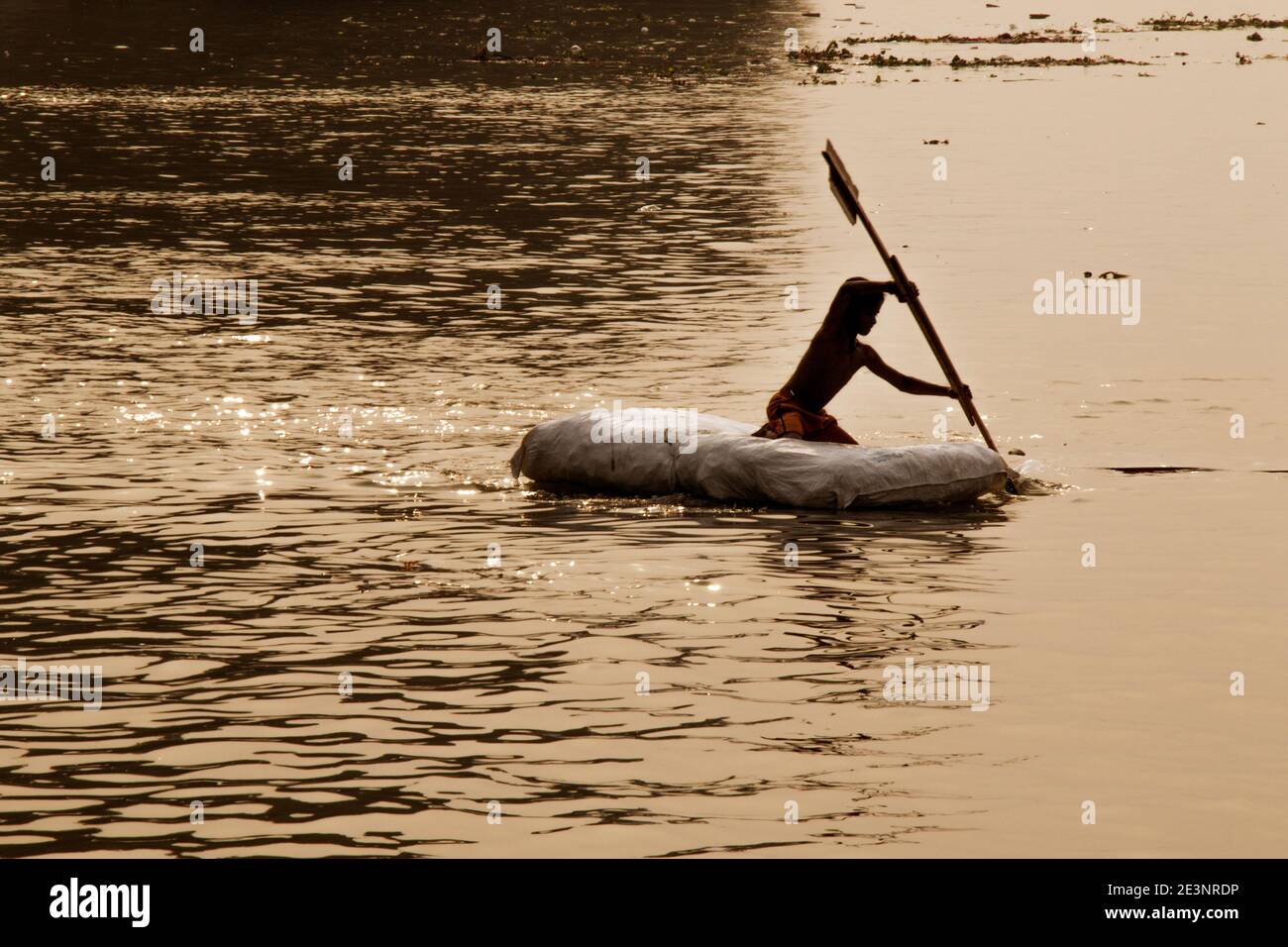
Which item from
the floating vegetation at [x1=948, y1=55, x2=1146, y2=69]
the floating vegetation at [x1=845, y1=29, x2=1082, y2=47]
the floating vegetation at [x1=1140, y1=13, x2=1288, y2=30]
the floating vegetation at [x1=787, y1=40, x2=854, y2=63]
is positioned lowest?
the floating vegetation at [x1=948, y1=55, x2=1146, y2=69]

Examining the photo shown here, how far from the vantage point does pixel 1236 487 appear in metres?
11.9

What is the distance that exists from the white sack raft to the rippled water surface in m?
0.20

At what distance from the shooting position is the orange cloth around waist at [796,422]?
11.6 meters

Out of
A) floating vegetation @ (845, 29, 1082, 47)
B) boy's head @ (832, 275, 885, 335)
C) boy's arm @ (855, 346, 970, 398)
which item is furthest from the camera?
floating vegetation @ (845, 29, 1082, 47)

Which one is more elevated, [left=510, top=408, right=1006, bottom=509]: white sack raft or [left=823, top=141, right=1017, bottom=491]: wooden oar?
[left=823, top=141, right=1017, bottom=491]: wooden oar

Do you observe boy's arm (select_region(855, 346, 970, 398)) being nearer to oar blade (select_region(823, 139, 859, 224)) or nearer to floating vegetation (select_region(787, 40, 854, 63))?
oar blade (select_region(823, 139, 859, 224))

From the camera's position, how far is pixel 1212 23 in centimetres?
6406

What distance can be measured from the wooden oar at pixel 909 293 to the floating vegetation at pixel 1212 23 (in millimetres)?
53969

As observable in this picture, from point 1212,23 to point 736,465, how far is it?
2266 inches

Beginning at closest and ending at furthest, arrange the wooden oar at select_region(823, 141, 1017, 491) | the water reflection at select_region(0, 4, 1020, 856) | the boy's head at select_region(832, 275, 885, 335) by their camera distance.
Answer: the water reflection at select_region(0, 4, 1020, 856)
the wooden oar at select_region(823, 141, 1017, 491)
the boy's head at select_region(832, 275, 885, 335)

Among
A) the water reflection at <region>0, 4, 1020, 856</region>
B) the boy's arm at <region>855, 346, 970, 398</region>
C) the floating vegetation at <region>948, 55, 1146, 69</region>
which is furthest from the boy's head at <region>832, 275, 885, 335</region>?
the floating vegetation at <region>948, 55, 1146, 69</region>

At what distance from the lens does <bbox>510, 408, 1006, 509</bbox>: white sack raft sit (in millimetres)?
11227

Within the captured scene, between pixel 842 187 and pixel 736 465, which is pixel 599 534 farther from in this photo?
pixel 842 187
